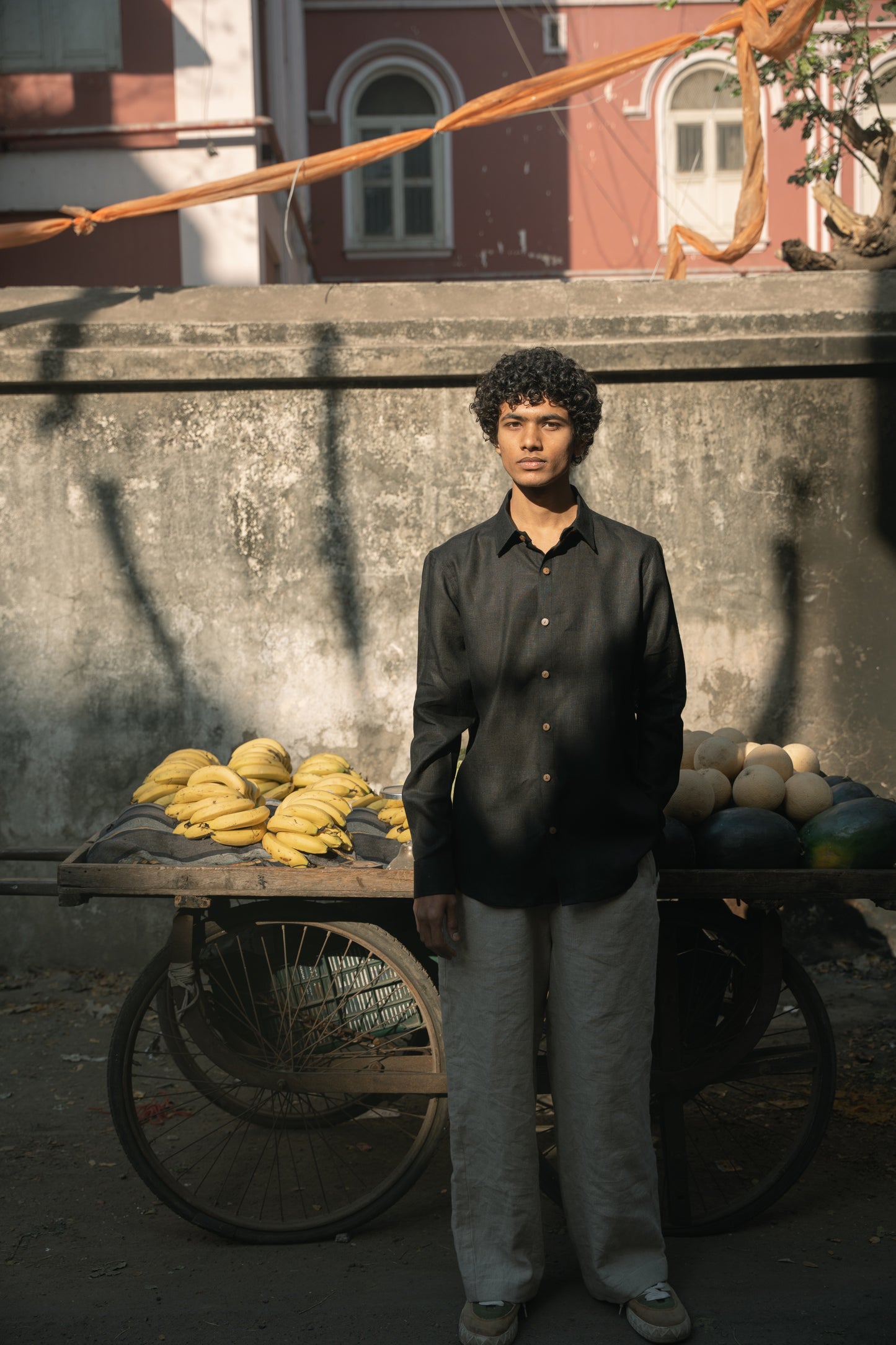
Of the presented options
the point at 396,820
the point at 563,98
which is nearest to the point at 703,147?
the point at 563,98

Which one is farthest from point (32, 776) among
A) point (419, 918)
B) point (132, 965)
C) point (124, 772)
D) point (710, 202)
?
point (710, 202)

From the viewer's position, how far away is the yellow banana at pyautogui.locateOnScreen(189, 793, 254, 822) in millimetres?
3121

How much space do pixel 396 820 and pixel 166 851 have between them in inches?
27.2

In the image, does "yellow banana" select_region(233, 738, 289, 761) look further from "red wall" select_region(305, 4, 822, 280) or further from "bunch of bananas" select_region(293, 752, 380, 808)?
"red wall" select_region(305, 4, 822, 280)

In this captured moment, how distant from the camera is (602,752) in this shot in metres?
2.56

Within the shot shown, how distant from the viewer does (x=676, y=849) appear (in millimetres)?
→ 2979

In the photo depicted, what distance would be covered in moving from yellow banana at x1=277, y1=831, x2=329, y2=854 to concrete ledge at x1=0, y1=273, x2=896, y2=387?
2.25 meters

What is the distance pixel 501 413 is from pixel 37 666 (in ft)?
9.76

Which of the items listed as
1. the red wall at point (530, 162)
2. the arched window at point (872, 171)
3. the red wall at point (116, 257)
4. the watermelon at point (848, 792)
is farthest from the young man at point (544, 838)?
the arched window at point (872, 171)

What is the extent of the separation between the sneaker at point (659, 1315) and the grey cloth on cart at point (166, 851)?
1.29 meters

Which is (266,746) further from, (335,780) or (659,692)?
(659,692)

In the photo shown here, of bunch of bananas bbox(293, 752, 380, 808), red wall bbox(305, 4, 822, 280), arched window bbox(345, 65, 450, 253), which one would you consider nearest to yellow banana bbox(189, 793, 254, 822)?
bunch of bananas bbox(293, 752, 380, 808)

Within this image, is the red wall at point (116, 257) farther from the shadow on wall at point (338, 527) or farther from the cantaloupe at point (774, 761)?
the cantaloupe at point (774, 761)

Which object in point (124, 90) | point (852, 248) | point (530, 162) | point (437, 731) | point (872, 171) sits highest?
point (530, 162)
